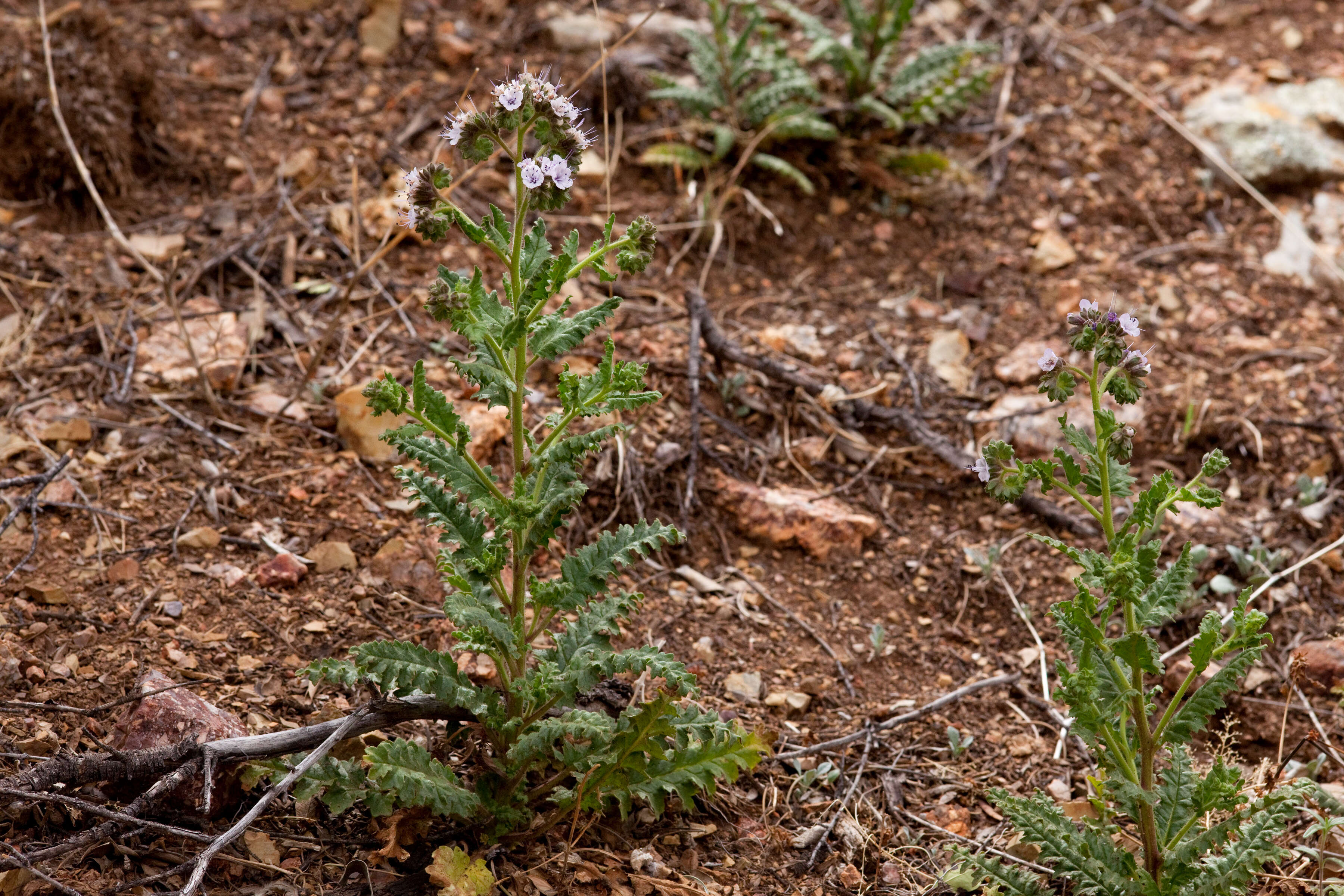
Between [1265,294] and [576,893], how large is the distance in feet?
12.6

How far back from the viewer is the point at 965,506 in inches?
157

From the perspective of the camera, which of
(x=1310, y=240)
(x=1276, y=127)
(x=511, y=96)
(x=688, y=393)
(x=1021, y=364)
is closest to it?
(x=511, y=96)

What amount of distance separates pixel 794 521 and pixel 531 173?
5.91 ft

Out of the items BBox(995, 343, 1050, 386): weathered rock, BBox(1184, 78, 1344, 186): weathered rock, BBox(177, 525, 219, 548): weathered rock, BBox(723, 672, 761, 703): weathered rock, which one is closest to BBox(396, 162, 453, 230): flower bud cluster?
BBox(177, 525, 219, 548): weathered rock

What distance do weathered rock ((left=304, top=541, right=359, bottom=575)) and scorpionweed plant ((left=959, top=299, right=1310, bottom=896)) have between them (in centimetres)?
182

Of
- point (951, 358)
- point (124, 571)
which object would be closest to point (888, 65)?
point (951, 358)

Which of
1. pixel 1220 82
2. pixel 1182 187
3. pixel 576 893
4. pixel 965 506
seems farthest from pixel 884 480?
pixel 1220 82

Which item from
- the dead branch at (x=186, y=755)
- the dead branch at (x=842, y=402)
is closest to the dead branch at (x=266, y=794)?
the dead branch at (x=186, y=755)

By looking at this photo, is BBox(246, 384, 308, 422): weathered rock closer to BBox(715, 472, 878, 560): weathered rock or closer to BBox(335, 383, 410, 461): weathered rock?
BBox(335, 383, 410, 461): weathered rock

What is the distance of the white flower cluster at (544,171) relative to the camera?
2.30m

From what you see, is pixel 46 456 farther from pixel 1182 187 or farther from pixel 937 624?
pixel 1182 187

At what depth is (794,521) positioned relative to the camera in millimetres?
3766

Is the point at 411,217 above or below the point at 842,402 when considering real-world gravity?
above

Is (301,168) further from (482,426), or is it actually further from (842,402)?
(842,402)
